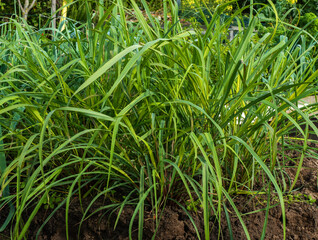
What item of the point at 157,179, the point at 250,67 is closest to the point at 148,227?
the point at 157,179

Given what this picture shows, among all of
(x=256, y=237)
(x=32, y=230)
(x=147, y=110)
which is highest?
(x=147, y=110)

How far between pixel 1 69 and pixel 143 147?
35.0 inches

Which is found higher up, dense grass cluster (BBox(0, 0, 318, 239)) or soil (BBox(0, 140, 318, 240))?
dense grass cluster (BBox(0, 0, 318, 239))

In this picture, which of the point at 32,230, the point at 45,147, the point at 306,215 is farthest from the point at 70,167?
the point at 306,215

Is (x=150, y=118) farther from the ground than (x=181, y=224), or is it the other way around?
(x=150, y=118)

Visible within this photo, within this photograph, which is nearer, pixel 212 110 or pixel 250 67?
pixel 212 110

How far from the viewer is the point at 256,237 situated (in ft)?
4.54

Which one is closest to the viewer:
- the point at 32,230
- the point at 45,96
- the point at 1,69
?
the point at 45,96

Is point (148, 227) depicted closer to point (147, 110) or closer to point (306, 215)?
point (147, 110)

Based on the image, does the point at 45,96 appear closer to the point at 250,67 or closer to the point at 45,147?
the point at 45,147

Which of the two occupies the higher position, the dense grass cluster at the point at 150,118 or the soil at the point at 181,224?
the dense grass cluster at the point at 150,118

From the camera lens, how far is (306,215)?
1.49m

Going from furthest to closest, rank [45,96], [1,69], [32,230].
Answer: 1. [1,69]
2. [32,230]
3. [45,96]

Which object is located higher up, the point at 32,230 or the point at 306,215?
the point at 306,215
